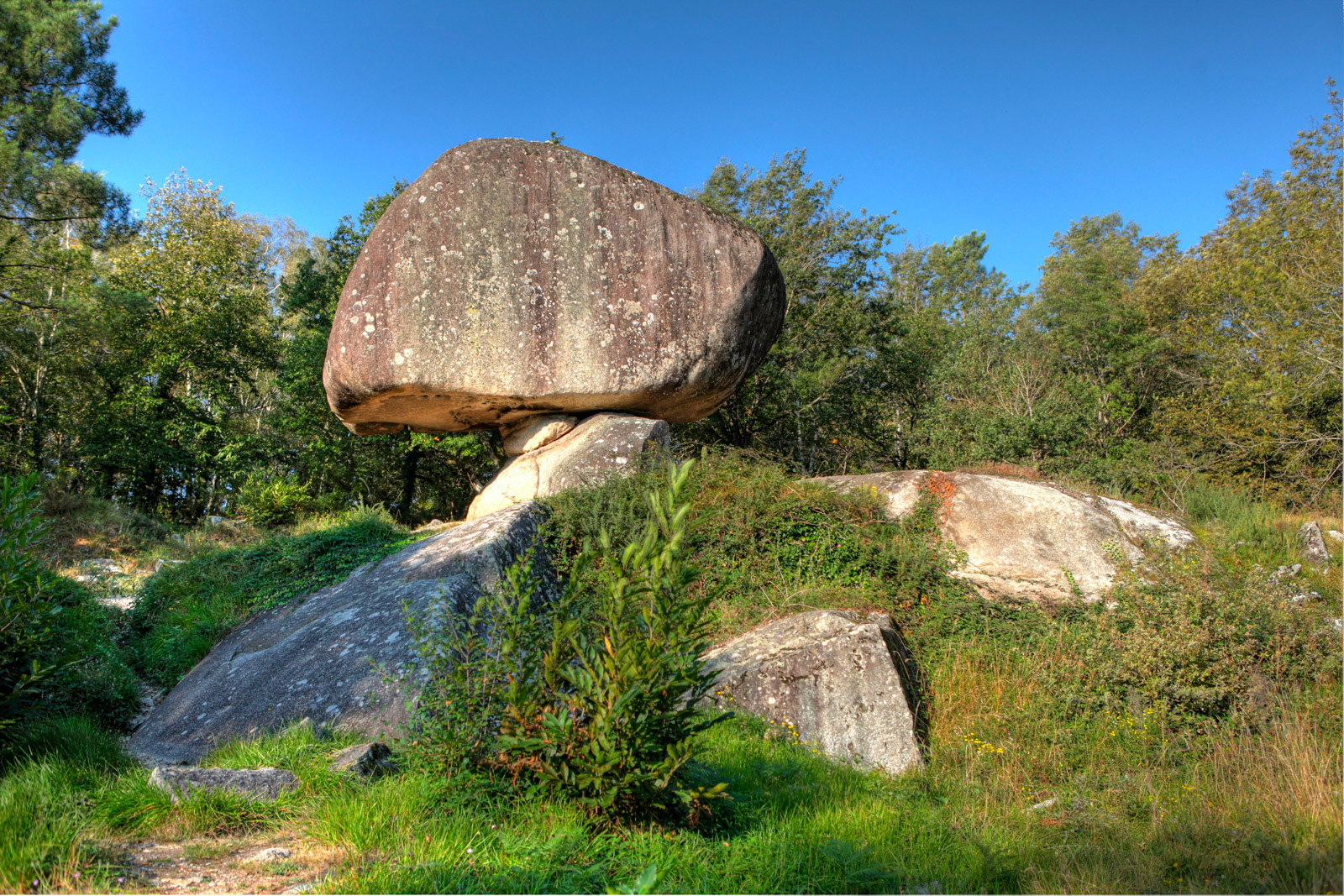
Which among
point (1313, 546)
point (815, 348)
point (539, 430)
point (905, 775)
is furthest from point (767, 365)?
point (905, 775)

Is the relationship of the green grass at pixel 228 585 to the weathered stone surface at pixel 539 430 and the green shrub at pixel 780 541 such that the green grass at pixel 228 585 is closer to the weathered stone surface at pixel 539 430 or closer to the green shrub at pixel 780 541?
the weathered stone surface at pixel 539 430

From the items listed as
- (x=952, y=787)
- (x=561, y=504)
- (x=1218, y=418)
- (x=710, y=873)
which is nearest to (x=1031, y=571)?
(x=952, y=787)

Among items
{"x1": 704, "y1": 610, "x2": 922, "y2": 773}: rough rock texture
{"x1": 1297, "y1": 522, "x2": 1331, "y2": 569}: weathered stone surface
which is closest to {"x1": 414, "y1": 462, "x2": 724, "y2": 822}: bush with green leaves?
{"x1": 704, "y1": 610, "x2": 922, "y2": 773}: rough rock texture

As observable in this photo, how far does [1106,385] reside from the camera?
70.9ft

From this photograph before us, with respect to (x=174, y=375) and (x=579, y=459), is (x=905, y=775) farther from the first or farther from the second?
(x=174, y=375)

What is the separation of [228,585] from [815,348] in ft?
40.8

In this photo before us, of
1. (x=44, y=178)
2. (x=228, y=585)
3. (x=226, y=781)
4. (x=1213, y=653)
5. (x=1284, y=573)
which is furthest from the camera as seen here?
(x=44, y=178)

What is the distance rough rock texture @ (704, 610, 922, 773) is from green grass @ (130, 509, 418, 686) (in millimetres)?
4468

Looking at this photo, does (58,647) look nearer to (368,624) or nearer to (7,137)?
(368,624)

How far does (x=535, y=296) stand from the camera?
9.20 m

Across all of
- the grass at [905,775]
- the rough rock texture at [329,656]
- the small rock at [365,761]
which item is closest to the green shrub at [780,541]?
the grass at [905,775]

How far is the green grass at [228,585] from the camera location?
7105 millimetres

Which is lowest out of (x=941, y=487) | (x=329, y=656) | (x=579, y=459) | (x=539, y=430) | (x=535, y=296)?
(x=329, y=656)

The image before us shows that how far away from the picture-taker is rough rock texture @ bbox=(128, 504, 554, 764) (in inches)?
208
